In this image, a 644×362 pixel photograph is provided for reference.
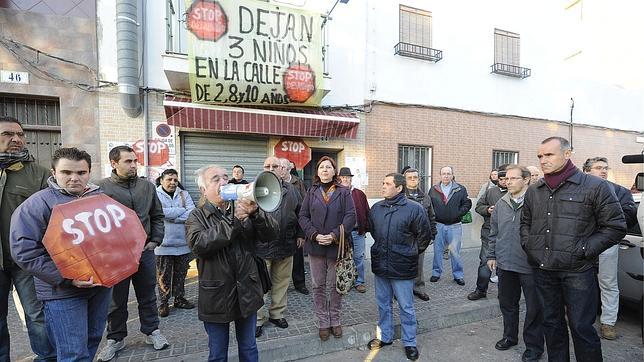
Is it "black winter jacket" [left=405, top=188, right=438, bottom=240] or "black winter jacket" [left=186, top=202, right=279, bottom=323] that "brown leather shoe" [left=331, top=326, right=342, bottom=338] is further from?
"black winter jacket" [left=405, top=188, right=438, bottom=240]

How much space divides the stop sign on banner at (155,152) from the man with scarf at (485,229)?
5785 mm

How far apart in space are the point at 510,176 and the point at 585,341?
5.56 feet

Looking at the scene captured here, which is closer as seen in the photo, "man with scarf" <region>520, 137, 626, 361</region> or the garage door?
"man with scarf" <region>520, 137, 626, 361</region>

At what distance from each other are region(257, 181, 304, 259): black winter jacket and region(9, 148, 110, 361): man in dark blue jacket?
1866 mm

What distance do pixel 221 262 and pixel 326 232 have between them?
1496mm

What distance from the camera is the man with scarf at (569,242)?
268 centimetres

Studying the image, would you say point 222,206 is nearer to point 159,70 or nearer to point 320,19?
point 159,70

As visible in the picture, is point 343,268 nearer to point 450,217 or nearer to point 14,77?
point 450,217

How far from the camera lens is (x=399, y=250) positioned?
3322 millimetres

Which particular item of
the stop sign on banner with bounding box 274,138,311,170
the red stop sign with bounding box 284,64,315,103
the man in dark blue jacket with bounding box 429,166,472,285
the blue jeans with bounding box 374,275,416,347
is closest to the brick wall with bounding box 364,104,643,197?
the stop sign on banner with bounding box 274,138,311,170

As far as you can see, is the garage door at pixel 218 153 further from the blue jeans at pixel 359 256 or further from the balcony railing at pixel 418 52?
the balcony railing at pixel 418 52

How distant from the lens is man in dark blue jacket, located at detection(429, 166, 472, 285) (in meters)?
5.62

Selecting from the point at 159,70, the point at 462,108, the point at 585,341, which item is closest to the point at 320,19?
the point at 159,70

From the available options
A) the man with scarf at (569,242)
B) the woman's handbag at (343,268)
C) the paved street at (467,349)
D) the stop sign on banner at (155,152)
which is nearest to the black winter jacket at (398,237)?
the woman's handbag at (343,268)
